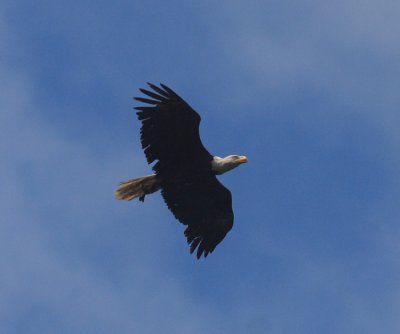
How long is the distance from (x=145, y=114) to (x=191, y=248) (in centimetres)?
317

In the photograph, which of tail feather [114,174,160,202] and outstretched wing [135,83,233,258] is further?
tail feather [114,174,160,202]

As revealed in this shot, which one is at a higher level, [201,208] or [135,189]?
→ [201,208]

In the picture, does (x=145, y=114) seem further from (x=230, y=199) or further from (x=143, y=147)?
(x=230, y=199)

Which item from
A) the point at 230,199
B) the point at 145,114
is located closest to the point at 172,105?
the point at 145,114

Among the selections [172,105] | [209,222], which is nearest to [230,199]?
[209,222]

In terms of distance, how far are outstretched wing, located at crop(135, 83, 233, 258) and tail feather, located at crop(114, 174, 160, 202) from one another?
37cm

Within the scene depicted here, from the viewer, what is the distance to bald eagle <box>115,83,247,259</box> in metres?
32.8

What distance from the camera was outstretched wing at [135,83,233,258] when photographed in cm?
3272

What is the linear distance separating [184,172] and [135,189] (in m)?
1.24

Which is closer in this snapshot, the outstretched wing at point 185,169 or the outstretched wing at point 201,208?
the outstretched wing at point 185,169

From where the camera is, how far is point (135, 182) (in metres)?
34.2

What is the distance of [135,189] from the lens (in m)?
34.2

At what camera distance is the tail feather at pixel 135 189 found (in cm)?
3394

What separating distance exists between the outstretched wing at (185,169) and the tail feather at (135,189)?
0.37 m
